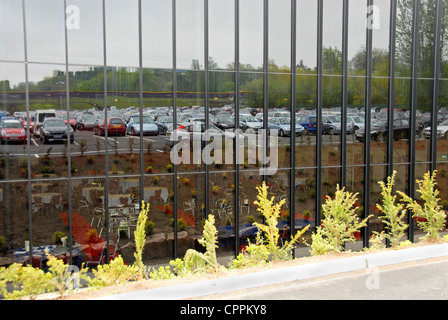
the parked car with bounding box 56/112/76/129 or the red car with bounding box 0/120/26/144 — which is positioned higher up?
the parked car with bounding box 56/112/76/129

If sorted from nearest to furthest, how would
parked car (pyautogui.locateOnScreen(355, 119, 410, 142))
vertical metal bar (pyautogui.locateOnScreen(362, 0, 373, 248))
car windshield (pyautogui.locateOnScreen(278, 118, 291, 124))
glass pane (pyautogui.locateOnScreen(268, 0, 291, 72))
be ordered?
glass pane (pyautogui.locateOnScreen(268, 0, 291, 72)) → car windshield (pyautogui.locateOnScreen(278, 118, 291, 124)) → vertical metal bar (pyautogui.locateOnScreen(362, 0, 373, 248)) → parked car (pyautogui.locateOnScreen(355, 119, 410, 142))

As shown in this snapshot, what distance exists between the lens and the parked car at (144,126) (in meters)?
11.8

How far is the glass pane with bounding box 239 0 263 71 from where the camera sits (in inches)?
506

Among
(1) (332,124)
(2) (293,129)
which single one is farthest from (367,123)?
(2) (293,129)

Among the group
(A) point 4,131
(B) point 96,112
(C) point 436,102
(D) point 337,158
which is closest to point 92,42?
(B) point 96,112

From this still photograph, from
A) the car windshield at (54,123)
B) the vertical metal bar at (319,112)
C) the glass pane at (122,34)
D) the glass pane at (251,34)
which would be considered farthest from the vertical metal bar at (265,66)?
the car windshield at (54,123)

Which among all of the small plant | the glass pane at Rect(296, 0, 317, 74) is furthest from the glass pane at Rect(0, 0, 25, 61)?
the glass pane at Rect(296, 0, 317, 74)


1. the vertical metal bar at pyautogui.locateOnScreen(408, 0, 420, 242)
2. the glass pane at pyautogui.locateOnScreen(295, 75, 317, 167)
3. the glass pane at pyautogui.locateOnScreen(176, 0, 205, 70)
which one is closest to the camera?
the glass pane at pyautogui.locateOnScreen(176, 0, 205, 70)

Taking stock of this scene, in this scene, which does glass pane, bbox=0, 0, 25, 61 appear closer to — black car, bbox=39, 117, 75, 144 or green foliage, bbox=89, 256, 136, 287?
black car, bbox=39, 117, 75, 144

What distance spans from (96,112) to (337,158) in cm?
752

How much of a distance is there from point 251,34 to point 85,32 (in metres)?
4.64

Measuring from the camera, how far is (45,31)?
432 inches

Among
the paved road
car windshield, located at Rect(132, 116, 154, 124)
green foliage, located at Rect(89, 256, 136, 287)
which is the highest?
car windshield, located at Rect(132, 116, 154, 124)

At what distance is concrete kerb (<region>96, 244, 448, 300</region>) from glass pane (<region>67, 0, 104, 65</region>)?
22.7 ft
